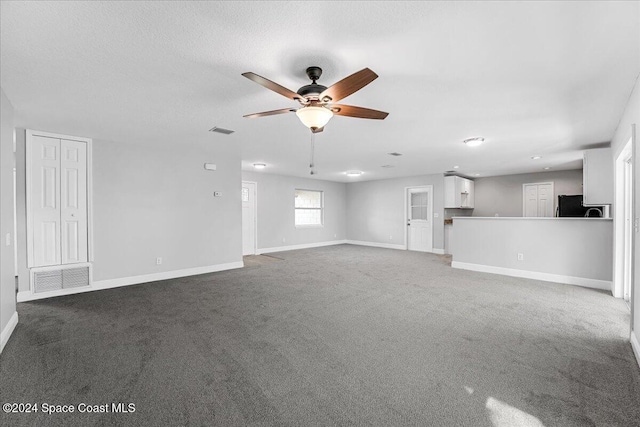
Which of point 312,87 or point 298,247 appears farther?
point 298,247

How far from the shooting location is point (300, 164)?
6469mm

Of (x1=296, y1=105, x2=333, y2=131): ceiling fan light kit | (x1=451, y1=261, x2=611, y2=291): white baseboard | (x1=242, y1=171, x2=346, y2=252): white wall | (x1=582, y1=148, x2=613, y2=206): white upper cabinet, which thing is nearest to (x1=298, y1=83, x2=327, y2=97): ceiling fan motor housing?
(x1=296, y1=105, x2=333, y2=131): ceiling fan light kit

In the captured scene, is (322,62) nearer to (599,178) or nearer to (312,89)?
(312,89)

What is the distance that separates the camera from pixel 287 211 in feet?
27.9

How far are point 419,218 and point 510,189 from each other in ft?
8.76

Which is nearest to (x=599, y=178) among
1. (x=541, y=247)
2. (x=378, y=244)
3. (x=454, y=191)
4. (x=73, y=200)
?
(x=541, y=247)

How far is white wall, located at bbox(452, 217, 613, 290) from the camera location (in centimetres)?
443

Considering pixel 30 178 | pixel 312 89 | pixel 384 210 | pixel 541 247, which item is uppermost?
pixel 312 89

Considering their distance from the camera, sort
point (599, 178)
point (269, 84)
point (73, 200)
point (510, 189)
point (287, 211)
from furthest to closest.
Result: point (287, 211)
point (510, 189)
point (599, 178)
point (73, 200)
point (269, 84)

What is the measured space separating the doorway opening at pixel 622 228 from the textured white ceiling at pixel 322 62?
629 mm

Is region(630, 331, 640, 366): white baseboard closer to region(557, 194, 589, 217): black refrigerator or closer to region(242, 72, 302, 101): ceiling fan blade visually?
region(242, 72, 302, 101): ceiling fan blade

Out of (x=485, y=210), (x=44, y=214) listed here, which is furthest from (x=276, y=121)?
(x=485, y=210)

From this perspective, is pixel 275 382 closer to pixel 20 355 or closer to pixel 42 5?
pixel 20 355

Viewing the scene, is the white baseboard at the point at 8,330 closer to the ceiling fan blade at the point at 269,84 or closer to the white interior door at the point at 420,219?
the ceiling fan blade at the point at 269,84
